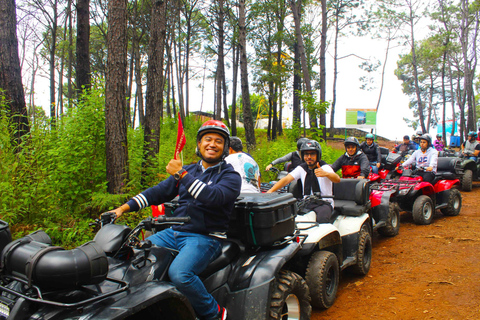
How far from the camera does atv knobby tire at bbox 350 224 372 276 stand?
197 inches

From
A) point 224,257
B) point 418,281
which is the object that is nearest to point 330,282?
point 418,281

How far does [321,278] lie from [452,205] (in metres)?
6.51

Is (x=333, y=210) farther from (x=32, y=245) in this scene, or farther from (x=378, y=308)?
(x=32, y=245)

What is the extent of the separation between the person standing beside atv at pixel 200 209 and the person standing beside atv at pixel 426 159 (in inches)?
287

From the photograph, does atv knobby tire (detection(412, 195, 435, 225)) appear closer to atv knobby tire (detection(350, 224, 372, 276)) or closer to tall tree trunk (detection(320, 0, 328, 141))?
atv knobby tire (detection(350, 224, 372, 276))

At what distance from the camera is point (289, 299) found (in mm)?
3238

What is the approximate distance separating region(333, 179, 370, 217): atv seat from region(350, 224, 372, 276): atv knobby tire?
30 cm

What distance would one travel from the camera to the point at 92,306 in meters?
1.94

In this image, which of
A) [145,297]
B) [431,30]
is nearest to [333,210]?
[145,297]

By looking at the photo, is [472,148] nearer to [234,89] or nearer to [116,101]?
[116,101]

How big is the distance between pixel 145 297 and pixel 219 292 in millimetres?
970

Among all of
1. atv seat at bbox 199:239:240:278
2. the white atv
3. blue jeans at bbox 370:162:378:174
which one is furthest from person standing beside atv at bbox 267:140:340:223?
blue jeans at bbox 370:162:378:174

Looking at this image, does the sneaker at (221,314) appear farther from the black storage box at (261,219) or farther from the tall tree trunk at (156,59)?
the tall tree trunk at (156,59)

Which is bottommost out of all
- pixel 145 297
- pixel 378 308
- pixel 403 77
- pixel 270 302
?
pixel 378 308
